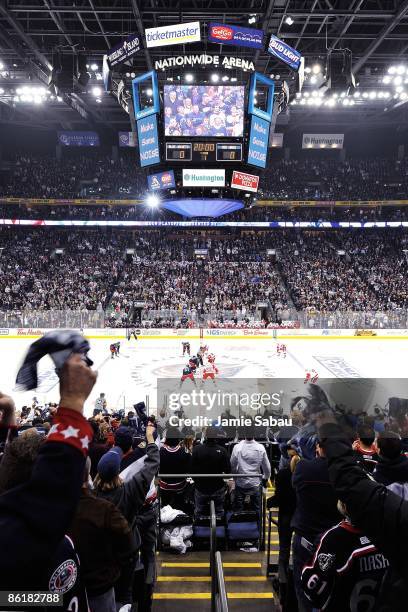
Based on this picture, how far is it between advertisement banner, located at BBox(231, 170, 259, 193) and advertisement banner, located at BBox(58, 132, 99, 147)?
93.8ft

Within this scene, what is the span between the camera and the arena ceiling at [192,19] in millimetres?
15711

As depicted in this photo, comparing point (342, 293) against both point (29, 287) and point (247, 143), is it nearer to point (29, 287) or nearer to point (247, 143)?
point (247, 143)

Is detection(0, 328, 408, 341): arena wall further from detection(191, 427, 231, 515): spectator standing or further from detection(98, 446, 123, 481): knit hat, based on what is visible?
detection(98, 446, 123, 481): knit hat

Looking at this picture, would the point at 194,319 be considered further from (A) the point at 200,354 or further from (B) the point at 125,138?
(B) the point at 125,138

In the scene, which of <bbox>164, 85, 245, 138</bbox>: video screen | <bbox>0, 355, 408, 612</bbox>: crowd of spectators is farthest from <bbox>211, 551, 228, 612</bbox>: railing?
<bbox>164, 85, 245, 138</bbox>: video screen

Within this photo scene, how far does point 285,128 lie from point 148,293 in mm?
20569

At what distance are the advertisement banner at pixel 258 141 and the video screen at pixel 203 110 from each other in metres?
0.45

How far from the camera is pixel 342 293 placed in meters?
32.3

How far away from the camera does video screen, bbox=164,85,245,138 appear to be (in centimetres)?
1527

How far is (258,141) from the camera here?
15.8 metres

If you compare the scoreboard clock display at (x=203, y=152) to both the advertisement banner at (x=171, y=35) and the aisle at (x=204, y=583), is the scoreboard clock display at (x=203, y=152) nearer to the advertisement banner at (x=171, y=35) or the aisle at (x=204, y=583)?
the advertisement banner at (x=171, y=35)

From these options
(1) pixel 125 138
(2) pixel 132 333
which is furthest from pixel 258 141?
(1) pixel 125 138

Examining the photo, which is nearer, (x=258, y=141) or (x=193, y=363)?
(x=258, y=141)

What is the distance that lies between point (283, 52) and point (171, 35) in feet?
12.0
